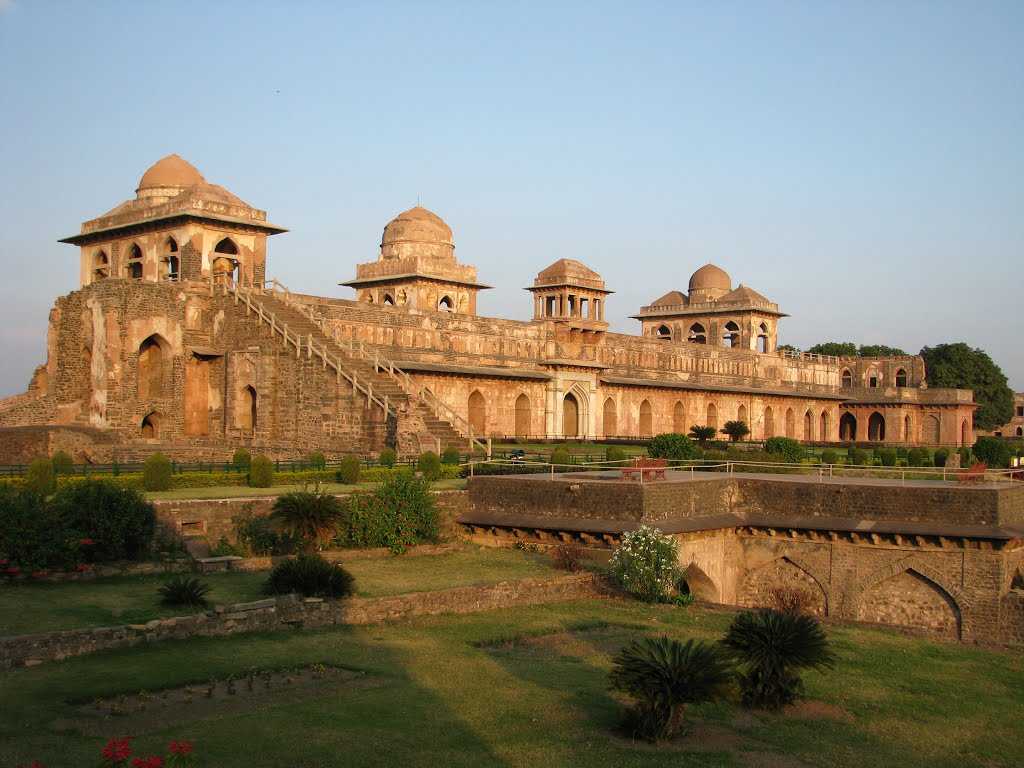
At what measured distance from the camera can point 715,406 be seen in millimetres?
62938

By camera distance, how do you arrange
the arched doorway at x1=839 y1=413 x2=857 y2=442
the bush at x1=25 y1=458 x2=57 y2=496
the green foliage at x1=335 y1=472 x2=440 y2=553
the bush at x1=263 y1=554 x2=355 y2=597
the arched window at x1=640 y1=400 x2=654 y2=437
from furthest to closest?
the arched doorway at x1=839 y1=413 x2=857 y2=442 < the arched window at x1=640 y1=400 x2=654 y2=437 < the green foliage at x1=335 y1=472 x2=440 y2=553 < the bush at x1=25 y1=458 x2=57 y2=496 < the bush at x1=263 y1=554 x2=355 y2=597

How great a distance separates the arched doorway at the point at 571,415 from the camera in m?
52.6

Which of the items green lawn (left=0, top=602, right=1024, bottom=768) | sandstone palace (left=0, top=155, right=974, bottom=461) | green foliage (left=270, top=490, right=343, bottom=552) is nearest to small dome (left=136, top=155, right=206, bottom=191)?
sandstone palace (left=0, top=155, right=974, bottom=461)

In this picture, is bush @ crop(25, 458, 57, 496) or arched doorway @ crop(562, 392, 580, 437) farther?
arched doorway @ crop(562, 392, 580, 437)

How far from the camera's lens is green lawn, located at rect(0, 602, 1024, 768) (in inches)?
440

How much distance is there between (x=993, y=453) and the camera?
4481 centimetres

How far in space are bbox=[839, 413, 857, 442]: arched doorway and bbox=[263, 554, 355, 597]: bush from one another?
6333cm

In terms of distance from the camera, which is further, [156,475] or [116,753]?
[156,475]

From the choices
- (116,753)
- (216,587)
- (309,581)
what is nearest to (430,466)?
(216,587)

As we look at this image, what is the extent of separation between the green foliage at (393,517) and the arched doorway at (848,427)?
5677cm

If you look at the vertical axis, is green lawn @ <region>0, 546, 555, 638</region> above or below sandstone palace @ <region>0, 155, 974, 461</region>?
below

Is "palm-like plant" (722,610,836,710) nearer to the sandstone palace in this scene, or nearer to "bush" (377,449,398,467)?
"bush" (377,449,398,467)

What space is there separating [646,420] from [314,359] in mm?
24605

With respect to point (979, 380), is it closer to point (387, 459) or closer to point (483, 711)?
point (387, 459)
